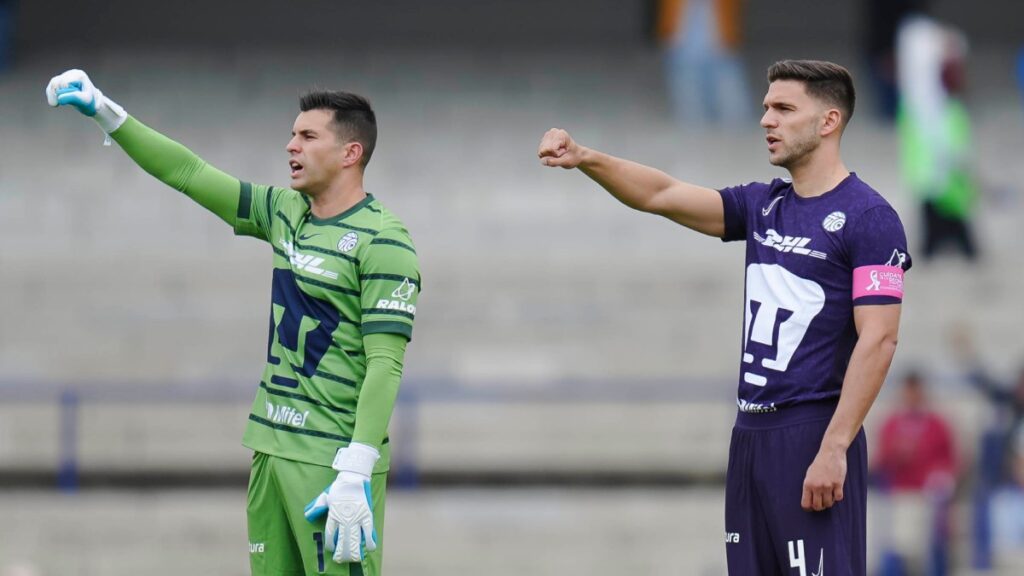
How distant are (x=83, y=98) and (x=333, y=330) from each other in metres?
1.15

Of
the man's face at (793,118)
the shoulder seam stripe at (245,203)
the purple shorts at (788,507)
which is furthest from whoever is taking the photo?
the shoulder seam stripe at (245,203)

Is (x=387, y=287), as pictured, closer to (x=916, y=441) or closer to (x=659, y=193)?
(x=659, y=193)

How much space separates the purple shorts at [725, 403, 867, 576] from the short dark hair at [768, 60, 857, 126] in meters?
0.98

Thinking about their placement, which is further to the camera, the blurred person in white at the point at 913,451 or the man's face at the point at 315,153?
the blurred person in white at the point at 913,451

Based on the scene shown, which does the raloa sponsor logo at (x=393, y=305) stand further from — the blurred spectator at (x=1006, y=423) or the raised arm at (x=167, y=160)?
the blurred spectator at (x=1006, y=423)

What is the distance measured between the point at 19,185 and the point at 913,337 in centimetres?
971

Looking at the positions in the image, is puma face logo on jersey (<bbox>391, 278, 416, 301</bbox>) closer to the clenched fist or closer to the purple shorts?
the clenched fist

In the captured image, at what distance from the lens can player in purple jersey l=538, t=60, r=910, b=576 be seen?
4805 millimetres

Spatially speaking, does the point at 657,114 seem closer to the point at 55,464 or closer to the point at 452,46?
the point at 452,46

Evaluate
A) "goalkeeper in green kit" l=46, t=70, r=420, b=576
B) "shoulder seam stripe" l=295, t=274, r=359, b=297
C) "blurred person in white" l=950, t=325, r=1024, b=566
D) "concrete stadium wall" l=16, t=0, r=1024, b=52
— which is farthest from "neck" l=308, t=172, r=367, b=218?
"concrete stadium wall" l=16, t=0, r=1024, b=52

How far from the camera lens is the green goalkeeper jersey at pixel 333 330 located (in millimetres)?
5105

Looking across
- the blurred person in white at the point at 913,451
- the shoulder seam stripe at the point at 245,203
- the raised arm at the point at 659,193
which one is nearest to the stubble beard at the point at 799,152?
the raised arm at the point at 659,193

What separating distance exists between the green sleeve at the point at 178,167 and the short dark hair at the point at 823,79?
1940mm

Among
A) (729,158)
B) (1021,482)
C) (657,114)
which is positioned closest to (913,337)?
(1021,482)
